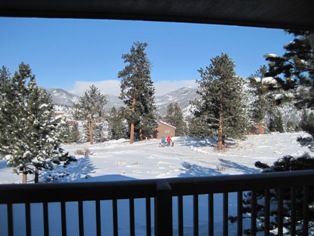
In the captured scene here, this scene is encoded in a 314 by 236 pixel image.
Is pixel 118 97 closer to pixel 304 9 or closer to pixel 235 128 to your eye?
pixel 235 128

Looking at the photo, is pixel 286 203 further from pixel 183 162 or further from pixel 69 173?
pixel 183 162

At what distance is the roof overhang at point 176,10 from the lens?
1833 millimetres

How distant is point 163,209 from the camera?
1494mm

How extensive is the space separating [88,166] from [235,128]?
32.6 ft

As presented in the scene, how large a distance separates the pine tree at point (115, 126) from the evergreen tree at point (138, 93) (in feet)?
7.56

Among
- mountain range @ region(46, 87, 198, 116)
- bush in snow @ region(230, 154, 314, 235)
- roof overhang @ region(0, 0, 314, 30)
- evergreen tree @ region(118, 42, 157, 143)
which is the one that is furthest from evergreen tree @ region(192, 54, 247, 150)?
roof overhang @ region(0, 0, 314, 30)

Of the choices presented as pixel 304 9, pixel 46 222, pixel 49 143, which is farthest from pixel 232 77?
pixel 46 222

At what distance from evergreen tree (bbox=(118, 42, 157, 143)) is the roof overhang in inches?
718

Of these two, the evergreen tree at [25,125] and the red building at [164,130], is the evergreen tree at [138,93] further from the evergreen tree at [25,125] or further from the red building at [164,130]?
the evergreen tree at [25,125]

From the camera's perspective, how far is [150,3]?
1.88m

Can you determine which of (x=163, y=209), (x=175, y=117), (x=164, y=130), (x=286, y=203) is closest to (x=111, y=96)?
(x=164, y=130)

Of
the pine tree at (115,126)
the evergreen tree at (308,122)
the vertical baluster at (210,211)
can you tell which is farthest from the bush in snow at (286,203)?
the pine tree at (115,126)

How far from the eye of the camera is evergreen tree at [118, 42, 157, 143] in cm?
2124

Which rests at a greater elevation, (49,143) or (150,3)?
(150,3)
